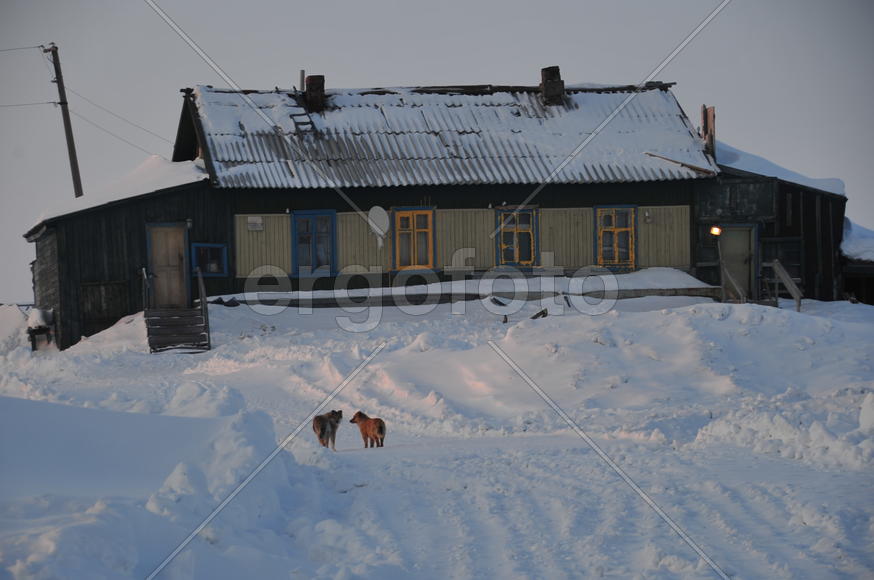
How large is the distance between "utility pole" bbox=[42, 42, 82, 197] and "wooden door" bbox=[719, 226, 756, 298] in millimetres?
22579

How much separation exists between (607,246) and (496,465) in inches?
650

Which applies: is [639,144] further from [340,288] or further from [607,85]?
[340,288]

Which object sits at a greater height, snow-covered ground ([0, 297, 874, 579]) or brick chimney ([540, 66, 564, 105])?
brick chimney ([540, 66, 564, 105])

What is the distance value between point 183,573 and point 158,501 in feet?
2.89

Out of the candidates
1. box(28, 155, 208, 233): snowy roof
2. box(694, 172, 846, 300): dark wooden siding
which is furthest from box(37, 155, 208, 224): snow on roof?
box(694, 172, 846, 300): dark wooden siding

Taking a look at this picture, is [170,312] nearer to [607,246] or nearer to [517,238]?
[517,238]

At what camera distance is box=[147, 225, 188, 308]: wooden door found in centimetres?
2284

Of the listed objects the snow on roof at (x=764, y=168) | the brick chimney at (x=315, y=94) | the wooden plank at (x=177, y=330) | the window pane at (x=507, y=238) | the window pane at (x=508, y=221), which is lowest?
the wooden plank at (x=177, y=330)

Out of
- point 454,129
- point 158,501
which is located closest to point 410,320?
point 454,129

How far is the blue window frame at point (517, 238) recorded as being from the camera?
24062 millimetres

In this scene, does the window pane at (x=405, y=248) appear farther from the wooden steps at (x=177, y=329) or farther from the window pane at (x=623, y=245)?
the window pane at (x=623, y=245)

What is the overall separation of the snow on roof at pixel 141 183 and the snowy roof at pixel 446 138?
1168 mm

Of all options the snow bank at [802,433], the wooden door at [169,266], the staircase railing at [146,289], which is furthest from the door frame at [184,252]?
the snow bank at [802,433]

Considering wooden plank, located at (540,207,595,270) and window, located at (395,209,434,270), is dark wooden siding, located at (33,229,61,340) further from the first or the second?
wooden plank, located at (540,207,595,270)
